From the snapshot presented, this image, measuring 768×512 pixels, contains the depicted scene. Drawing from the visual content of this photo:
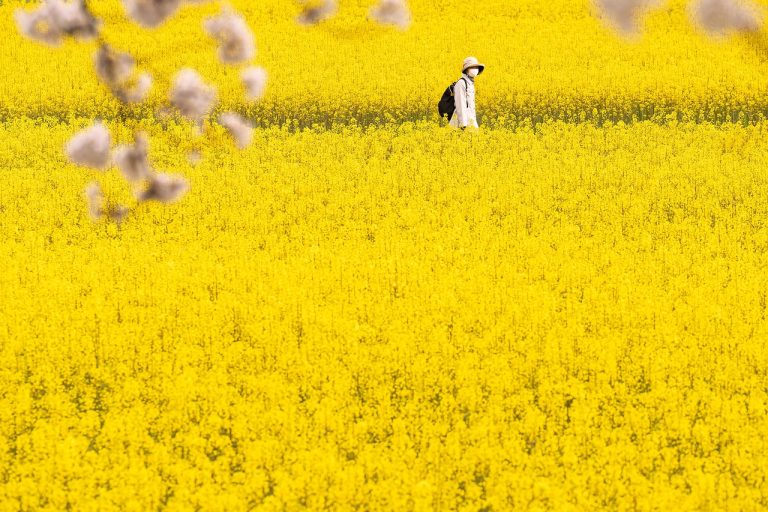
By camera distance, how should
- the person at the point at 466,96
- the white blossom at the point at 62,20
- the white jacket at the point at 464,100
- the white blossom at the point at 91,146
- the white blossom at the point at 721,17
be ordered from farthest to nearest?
the white jacket at the point at 464,100 < the person at the point at 466,96 < the white blossom at the point at 91,146 < the white blossom at the point at 62,20 < the white blossom at the point at 721,17

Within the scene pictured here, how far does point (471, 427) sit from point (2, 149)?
37.6 feet

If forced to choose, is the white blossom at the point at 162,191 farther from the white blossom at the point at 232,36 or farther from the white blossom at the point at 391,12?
the white blossom at the point at 391,12

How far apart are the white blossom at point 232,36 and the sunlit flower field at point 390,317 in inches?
9.9

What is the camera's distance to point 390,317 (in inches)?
284

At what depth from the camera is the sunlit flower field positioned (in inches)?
190

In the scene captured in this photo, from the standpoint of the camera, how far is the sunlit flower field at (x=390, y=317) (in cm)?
482

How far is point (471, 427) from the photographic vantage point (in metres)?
5.39

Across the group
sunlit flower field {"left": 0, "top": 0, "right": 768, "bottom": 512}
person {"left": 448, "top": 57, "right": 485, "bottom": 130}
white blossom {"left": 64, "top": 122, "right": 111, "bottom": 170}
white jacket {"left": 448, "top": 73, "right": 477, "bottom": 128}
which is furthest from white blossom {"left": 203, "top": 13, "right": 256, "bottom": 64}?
white jacket {"left": 448, "top": 73, "right": 477, "bottom": 128}

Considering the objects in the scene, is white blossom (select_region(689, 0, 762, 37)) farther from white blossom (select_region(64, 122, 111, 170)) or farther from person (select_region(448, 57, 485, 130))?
person (select_region(448, 57, 485, 130))

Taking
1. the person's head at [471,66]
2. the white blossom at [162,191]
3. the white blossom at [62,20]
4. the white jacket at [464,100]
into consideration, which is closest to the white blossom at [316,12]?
the white blossom at [62,20]

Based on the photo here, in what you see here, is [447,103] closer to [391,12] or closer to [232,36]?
[232,36]

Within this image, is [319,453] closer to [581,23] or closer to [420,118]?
[420,118]

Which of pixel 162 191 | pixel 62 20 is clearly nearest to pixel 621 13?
pixel 62 20

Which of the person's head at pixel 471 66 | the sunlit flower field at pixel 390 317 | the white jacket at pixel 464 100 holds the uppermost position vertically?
the person's head at pixel 471 66
